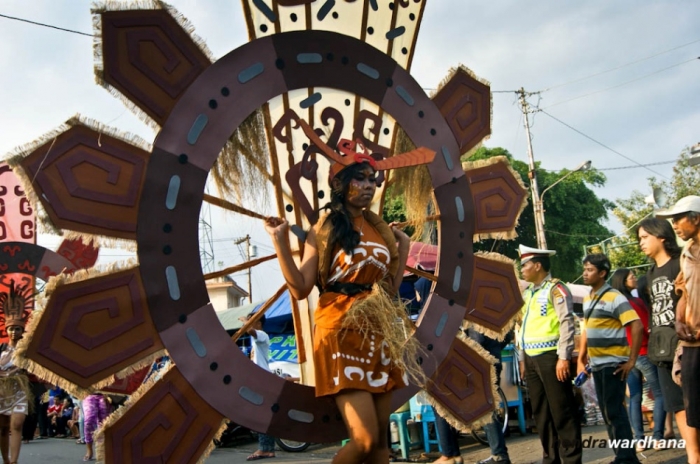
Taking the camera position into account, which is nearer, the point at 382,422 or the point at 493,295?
the point at 382,422

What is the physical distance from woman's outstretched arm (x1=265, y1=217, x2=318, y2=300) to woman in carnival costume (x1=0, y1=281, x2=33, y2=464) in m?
3.88

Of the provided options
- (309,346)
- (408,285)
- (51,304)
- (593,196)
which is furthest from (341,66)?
(593,196)

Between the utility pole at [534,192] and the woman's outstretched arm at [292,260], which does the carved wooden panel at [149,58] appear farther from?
the utility pole at [534,192]

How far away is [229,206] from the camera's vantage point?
3.57m

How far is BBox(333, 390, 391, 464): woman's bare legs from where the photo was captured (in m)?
2.83

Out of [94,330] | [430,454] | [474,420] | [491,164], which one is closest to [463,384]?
[474,420]

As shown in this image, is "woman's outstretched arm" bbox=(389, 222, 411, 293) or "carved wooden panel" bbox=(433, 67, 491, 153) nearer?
"woman's outstretched arm" bbox=(389, 222, 411, 293)

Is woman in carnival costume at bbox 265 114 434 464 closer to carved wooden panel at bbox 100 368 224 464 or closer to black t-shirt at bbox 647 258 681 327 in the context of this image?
carved wooden panel at bbox 100 368 224 464

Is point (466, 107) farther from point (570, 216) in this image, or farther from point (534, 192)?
point (570, 216)

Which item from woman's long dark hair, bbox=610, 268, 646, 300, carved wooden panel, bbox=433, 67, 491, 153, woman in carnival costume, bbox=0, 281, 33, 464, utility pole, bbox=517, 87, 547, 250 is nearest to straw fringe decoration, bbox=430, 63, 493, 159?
carved wooden panel, bbox=433, 67, 491, 153

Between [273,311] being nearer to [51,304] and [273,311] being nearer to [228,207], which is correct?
[228,207]

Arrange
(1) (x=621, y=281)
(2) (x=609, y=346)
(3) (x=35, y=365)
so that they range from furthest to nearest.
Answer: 1. (1) (x=621, y=281)
2. (2) (x=609, y=346)
3. (3) (x=35, y=365)

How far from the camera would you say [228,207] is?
11.7ft

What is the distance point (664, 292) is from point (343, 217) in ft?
7.43
